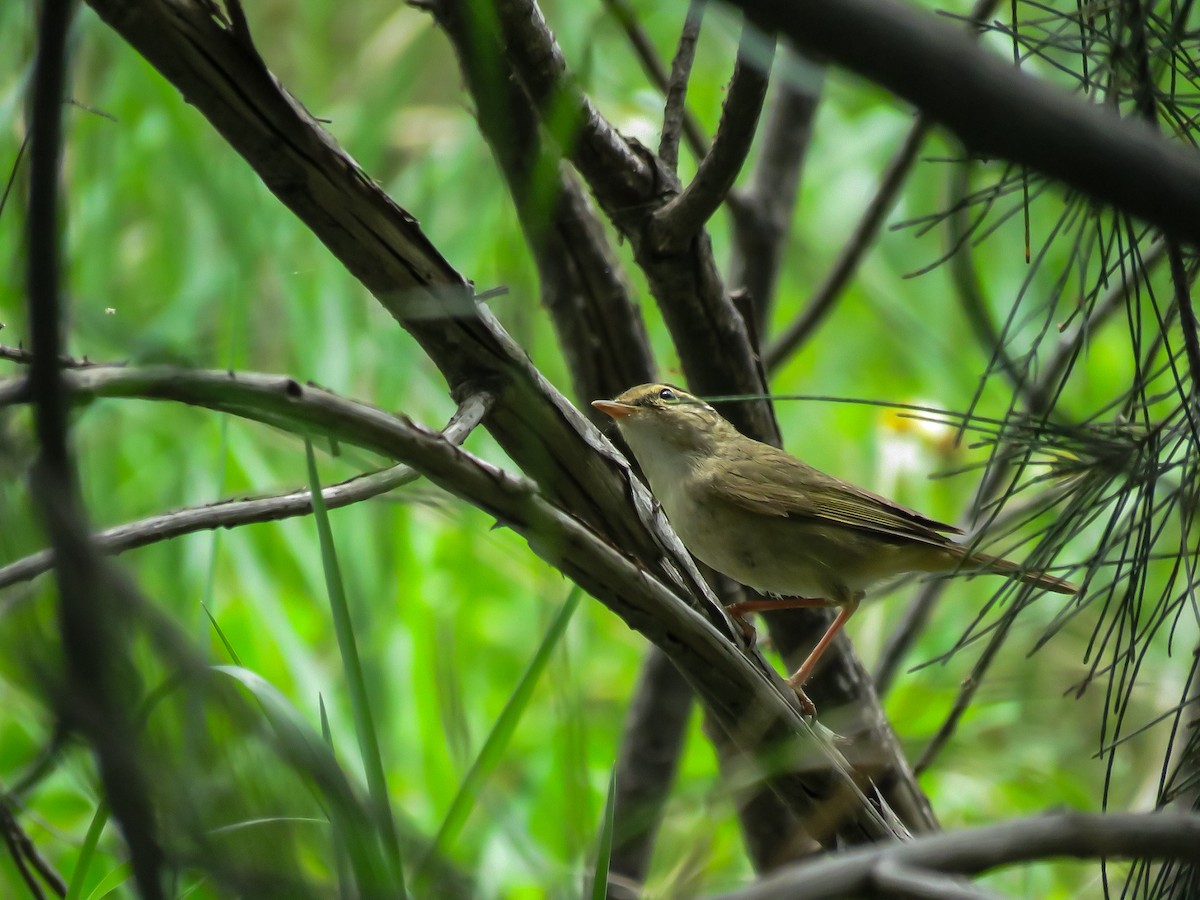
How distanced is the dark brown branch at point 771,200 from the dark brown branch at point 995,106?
323 cm

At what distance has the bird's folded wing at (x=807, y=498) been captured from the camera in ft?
11.5

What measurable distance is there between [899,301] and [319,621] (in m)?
3.20

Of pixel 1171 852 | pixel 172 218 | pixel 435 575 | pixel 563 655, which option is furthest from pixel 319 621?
pixel 1171 852

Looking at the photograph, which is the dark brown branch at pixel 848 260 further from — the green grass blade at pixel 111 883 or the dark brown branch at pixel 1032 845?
the dark brown branch at pixel 1032 845

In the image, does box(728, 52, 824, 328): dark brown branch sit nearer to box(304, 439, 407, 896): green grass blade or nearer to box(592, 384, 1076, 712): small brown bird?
box(592, 384, 1076, 712): small brown bird

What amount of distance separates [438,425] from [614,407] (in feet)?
4.55

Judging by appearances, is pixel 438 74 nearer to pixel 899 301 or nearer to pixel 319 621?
pixel 899 301

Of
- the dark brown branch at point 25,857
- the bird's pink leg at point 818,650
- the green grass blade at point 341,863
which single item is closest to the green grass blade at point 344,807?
the green grass blade at point 341,863

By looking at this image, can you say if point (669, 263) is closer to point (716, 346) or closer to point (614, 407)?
point (716, 346)

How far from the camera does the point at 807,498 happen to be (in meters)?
3.55

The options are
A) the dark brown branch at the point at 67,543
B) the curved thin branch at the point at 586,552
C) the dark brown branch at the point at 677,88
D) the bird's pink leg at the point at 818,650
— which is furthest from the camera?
the bird's pink leg at the point at 818,650

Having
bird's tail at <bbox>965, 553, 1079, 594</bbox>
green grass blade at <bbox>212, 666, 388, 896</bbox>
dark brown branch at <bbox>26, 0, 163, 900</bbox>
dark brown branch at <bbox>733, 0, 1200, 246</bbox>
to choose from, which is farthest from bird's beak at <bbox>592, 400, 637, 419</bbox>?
dark brown branch at <bbox>733, 0, 1200, 246</bbox>

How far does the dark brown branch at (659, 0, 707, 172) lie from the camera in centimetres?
247

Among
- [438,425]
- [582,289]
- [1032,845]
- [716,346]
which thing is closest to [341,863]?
[1032,845]
